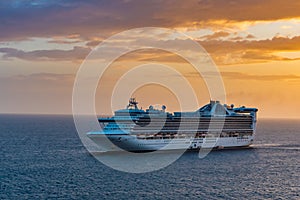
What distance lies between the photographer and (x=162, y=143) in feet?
293

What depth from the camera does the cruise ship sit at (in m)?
83.1

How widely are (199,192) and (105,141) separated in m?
33.5

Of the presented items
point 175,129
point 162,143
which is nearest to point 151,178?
point 162,143

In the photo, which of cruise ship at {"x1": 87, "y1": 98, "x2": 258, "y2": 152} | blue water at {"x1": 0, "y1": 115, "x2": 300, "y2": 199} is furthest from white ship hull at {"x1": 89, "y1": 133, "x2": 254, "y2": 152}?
blue water at {"x1": 0, "y1": 115, "x2": 300, "y2": 199}

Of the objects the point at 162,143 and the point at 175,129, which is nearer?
the point at 162,143

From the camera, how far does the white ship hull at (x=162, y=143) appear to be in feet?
267

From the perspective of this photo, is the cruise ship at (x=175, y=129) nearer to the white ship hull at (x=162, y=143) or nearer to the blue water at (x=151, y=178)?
the white ship hull at (x=162, y=143)

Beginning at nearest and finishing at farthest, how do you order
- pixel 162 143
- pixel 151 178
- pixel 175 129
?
pixel 151 178
pixel 162 143
pixel 175 129

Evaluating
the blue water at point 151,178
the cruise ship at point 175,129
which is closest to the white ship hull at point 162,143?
the cruise ship at point 175,129

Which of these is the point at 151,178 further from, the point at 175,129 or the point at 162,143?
the point at 175,129

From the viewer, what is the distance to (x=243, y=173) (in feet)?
214

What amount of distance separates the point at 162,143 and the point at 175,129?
5779mm

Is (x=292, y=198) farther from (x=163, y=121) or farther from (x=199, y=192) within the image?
(x=163, y=121)

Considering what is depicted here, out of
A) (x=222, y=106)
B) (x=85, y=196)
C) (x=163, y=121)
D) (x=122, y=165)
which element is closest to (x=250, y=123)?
(x=222, y=106)
